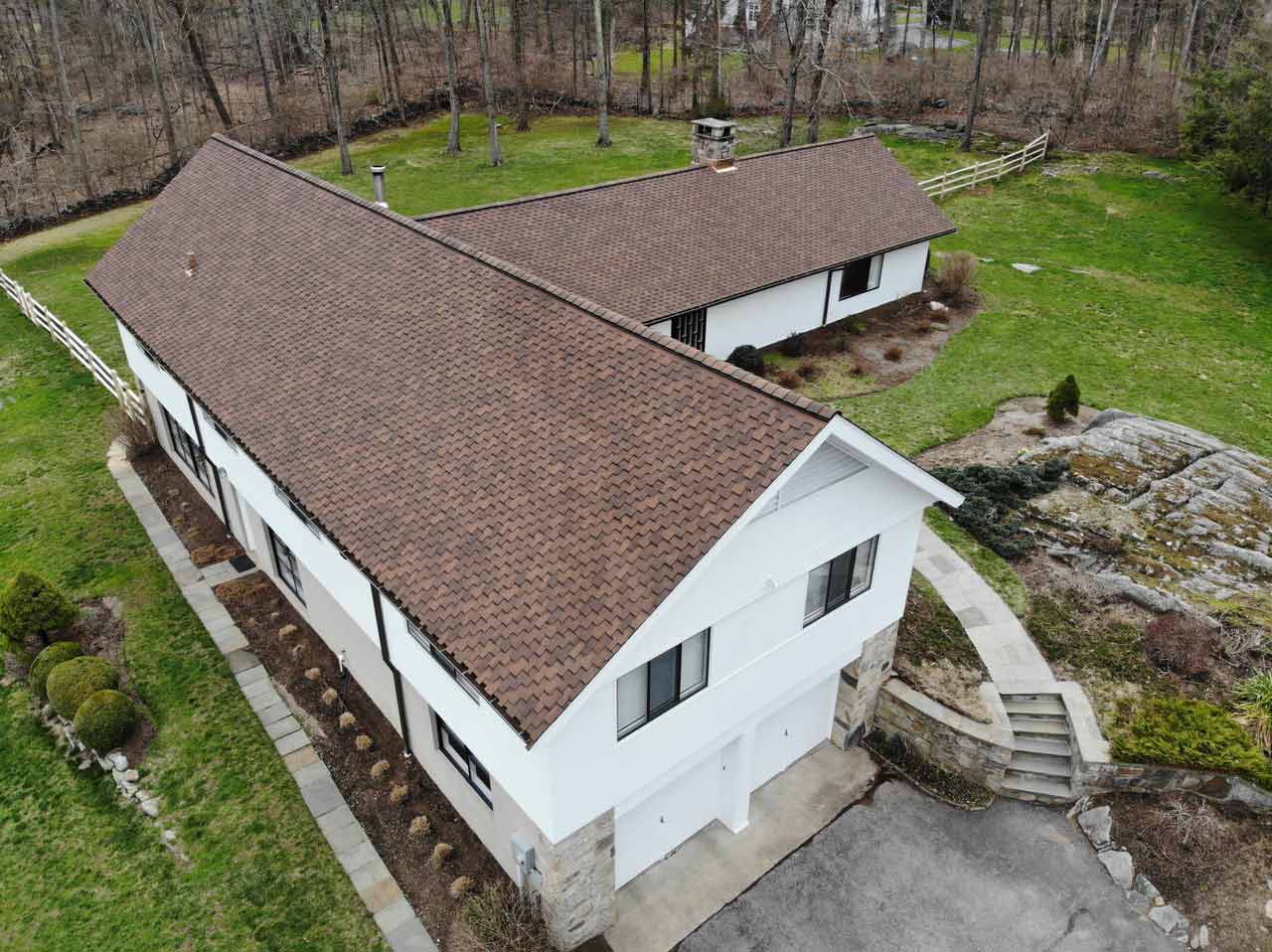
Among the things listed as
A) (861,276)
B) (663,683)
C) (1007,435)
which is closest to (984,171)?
(861,276)

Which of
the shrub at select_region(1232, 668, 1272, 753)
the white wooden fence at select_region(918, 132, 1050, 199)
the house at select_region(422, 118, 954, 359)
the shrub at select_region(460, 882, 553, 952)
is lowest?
the shrub at select_region(460, 882, 553, 952)

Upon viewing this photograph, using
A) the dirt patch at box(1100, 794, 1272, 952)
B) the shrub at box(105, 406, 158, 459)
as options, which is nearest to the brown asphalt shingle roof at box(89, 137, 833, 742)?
the shrub at box(105, 406, 158, 459)

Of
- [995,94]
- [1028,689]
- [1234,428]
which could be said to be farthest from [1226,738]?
[995,94]

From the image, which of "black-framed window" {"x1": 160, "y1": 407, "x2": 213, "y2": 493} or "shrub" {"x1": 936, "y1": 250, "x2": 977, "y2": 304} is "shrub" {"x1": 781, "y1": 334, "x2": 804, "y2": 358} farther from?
"black-framed window" {"x1": 160, "y1": 407, "x2": 213, "y2": 493}

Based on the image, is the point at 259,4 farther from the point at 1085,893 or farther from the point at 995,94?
the point at 1085,893

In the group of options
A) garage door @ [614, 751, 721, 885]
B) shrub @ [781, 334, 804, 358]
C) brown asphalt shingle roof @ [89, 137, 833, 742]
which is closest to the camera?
brown asphalt shingle roof @ [89, 137, 833, 742]

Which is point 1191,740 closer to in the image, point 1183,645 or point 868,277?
point 1183,645

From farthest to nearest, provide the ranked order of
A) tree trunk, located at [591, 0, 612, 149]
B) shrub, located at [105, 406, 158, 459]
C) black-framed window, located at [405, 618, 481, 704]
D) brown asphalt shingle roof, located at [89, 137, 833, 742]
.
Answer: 1. tree trunk, located at [591, 0, 612, 149]
2. shrub, located at [105, 406, 158, 459]
3. black-framed window, located at [405, 618, 481, 704]
4. brown asphalt shingle roof, located at [89, 137, 833, 742]
